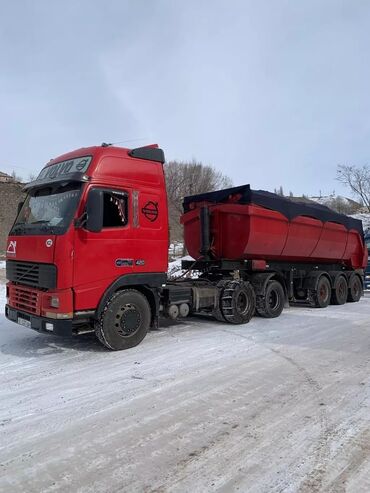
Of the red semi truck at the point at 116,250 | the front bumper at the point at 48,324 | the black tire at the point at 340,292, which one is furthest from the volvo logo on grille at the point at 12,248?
the black tire at the point at 340,292

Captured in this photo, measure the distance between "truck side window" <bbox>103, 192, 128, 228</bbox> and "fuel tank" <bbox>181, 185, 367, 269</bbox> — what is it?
346cm

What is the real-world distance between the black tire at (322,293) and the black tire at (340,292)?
1.40 feet

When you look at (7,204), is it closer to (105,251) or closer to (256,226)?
(256,226)

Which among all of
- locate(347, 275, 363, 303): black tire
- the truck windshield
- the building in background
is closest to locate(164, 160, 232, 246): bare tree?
the building in background

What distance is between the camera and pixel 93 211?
6.05 metres

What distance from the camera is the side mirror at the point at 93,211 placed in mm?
6027

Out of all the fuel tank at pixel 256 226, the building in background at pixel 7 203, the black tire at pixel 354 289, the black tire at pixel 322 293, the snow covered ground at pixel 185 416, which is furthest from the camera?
the building in background at pixel 7 203

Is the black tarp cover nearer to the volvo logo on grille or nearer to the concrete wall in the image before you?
the volvo logo on grille

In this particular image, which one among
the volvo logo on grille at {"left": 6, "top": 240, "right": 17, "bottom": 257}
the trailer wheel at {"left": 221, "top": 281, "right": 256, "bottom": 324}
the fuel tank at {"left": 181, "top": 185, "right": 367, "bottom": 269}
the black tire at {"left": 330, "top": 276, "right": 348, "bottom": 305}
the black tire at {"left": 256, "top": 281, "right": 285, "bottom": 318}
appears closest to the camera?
the volvo logo on grille at {"left": 6, "top": 240, "right": 17, "bottom": 257}

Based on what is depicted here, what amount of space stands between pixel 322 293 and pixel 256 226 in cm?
446

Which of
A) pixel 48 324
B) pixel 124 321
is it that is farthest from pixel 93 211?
pixel 124 321

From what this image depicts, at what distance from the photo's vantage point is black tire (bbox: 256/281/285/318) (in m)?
10.0

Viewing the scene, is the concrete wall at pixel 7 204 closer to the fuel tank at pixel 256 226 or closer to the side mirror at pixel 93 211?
the fuel tank at pixel 256 226

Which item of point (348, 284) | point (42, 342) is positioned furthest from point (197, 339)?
point (348, 284)
